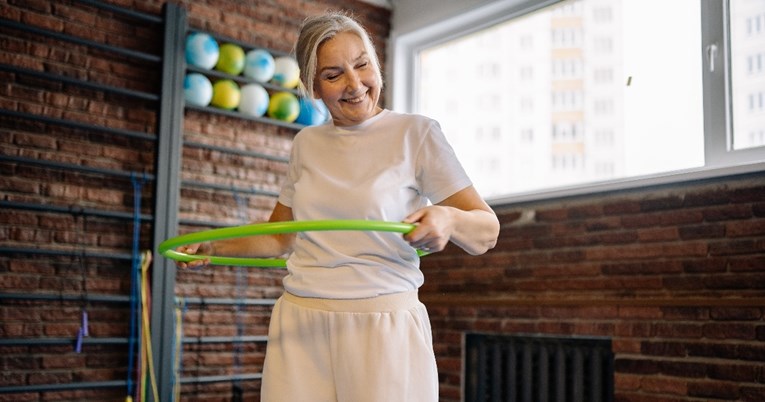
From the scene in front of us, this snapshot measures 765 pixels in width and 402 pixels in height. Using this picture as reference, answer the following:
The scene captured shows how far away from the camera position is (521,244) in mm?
4188

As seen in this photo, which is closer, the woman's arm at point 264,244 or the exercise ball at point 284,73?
the woman's arm at point 264,244

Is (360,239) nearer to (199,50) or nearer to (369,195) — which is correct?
(369,195)

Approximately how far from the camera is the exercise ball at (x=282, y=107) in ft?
15.0

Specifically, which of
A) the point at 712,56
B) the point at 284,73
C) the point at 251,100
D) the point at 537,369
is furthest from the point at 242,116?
the point at 712,56

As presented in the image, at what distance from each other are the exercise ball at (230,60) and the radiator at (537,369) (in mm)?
2012

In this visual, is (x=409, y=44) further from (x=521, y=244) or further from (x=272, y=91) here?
(x=521, y=244)

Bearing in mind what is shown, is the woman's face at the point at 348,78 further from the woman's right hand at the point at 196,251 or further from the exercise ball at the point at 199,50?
the exercise ball at the point at 199,50

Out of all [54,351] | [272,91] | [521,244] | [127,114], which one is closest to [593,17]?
[521,244]

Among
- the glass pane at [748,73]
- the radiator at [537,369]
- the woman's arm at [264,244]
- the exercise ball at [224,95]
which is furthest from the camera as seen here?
the exercise ball at [224,95]

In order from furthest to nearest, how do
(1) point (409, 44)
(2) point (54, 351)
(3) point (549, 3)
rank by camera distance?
(1) point (409, 44)
(3) point (549, 3)
(2) point (54, 351)

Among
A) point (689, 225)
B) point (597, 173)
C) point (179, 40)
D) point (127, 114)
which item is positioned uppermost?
point (179, 40)

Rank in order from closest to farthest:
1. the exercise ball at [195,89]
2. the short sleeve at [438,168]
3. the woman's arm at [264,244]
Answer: the short sleeve at [438,168] < the woman's arm at [264,244] < the exercise ball at [195,89]

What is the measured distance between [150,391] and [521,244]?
6.87ft

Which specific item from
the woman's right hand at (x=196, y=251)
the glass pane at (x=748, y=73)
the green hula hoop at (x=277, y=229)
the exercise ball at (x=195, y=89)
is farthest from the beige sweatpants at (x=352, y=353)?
the exercise ball at (x=195, y=89)
